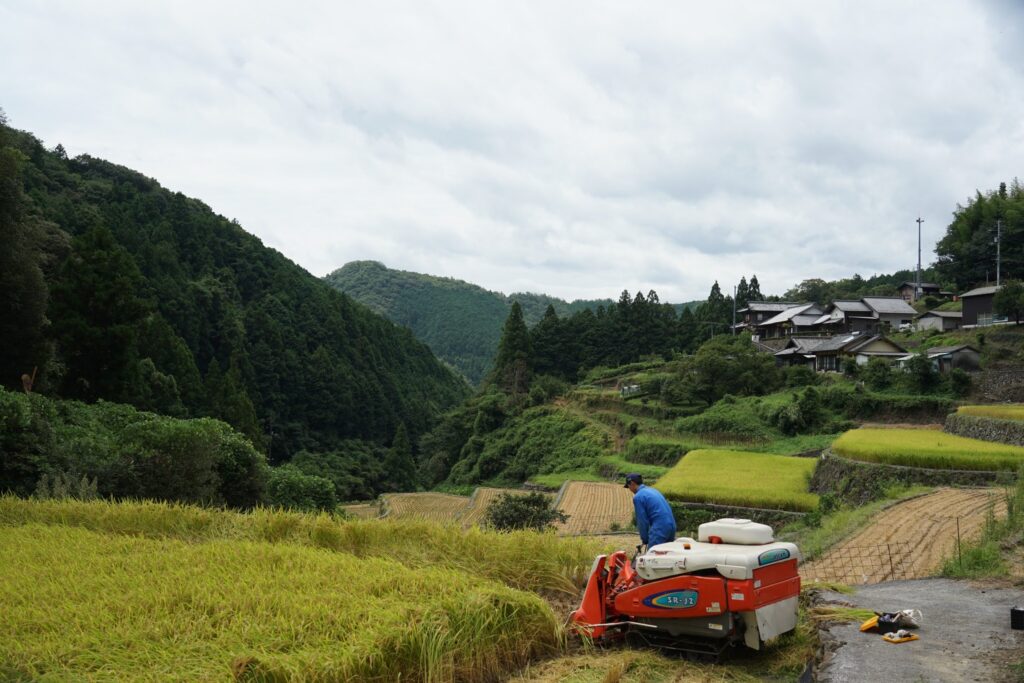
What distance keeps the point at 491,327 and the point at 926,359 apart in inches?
3907

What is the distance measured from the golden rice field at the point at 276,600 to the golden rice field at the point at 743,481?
1344 centimetres

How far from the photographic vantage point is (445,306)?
13750 centimetres

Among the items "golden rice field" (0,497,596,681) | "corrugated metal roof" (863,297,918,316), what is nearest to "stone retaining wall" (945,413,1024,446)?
"golden rice field" (0,497,596,681)

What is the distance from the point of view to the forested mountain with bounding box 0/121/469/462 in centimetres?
1978

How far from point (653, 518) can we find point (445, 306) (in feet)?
435

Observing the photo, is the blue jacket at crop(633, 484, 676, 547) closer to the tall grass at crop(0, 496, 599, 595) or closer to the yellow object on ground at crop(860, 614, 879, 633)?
the tall grass at crop(0, 496, 599, 595)

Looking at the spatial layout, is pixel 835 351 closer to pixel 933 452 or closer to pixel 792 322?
pixel 792 322

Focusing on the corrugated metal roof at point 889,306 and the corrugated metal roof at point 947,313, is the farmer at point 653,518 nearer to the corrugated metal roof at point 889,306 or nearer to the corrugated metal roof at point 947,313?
the corrugated metal roof at point 947,313

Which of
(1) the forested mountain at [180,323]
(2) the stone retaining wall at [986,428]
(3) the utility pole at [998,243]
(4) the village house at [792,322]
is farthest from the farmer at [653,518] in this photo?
(4) the village house at [792,322]

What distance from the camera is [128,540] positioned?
6.69m

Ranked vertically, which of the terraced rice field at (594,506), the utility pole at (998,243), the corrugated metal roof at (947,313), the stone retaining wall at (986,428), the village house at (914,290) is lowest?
the terraced rice field at (594,506)

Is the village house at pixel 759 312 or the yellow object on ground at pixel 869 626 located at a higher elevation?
the village house at pixel 759 312

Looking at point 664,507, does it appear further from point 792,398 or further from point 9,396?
point 792,398

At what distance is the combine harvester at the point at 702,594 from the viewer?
473 centimetres
